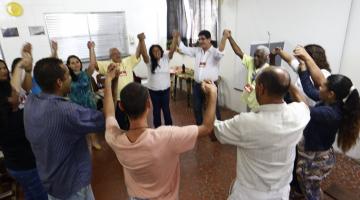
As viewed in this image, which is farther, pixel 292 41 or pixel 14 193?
pixel 292 41

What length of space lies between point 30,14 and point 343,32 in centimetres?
519

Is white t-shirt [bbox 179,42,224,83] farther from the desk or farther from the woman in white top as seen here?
the desk

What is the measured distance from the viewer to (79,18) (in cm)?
511

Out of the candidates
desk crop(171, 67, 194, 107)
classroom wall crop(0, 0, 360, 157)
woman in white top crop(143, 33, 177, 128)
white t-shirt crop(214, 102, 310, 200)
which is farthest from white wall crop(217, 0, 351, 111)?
white t-shirt crop(214, 102, 310, 200)

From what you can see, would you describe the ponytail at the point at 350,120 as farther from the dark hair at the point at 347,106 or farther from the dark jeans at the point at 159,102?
the dark jeans at the point at 159,102

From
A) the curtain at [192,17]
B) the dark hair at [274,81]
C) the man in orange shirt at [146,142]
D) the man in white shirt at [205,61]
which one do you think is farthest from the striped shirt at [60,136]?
the curtain at [192,17]

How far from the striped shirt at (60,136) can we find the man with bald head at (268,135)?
0.73 metres

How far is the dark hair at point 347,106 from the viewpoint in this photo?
1.53 meters

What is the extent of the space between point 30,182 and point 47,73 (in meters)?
1.03

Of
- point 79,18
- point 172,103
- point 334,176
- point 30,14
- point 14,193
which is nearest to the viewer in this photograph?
point 14,193

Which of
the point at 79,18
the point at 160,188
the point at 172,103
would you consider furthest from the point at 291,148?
the point at 79,18

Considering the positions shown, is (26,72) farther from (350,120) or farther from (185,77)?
(185,77)

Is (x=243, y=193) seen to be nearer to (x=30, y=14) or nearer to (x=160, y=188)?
(x=160, y=188)

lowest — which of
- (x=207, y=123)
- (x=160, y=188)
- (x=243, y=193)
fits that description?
(x=243, y=193)
